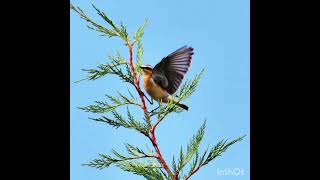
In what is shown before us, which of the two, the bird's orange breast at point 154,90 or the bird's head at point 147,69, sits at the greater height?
the bird's head at point 147,69

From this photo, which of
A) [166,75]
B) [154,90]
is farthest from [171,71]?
[154,90]

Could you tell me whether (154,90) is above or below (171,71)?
below

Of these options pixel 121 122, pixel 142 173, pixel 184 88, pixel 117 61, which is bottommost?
pixel 142 173

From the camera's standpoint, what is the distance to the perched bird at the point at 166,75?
8.64 ft

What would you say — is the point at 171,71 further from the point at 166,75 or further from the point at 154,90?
the point at 154,90

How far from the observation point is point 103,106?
87.7 inches

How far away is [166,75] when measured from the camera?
2.74 m

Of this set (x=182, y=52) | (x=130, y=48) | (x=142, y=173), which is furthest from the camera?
(x=182, y=52)

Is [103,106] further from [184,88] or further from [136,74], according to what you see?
[184,88]

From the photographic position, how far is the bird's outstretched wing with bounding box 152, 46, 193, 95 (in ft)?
8.63

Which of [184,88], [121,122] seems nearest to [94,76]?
[121,122]

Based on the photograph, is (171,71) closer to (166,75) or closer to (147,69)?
(166,75)

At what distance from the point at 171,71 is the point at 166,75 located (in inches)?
1.8
